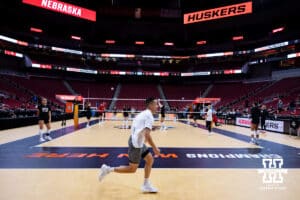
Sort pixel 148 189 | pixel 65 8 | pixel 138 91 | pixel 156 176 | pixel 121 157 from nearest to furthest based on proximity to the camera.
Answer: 1. pixel 148 189
2. pixel 156 176
3. pixel 121 157
4. pixel 65 8
5. pixel 138 91

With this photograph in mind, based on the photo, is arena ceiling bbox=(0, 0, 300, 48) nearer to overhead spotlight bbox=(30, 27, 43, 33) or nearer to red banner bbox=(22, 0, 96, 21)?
overhead spotlight bbox=(30, 27, 43, 33)

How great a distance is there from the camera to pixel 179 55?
1817 inches

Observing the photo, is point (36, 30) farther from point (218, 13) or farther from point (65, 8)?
point (218, 13)

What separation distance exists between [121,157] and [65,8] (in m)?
32.9

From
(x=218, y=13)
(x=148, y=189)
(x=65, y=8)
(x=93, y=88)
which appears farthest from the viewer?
(x=93, y=88)

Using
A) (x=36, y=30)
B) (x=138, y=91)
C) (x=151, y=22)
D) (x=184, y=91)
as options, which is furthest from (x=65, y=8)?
(x=184, y=91)

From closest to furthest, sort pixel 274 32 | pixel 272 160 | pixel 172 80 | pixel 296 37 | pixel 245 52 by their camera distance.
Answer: pixel 272 160 < pixel 296 37 < pixel 274 32 < pixel 245 52 < pixel 172 80

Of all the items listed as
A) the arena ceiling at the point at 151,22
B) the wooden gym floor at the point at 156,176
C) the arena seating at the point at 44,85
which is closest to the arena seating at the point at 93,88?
the arena seating at the point at 44,85

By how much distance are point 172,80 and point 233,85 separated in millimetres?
11760

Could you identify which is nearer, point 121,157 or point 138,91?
point 121,157

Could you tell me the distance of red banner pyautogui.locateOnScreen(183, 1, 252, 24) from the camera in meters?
33.3

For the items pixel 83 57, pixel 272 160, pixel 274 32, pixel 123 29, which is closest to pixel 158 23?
pixel 123 29

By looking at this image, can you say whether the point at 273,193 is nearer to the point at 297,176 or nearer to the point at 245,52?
the point at 297,176

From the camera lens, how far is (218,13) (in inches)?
1415
